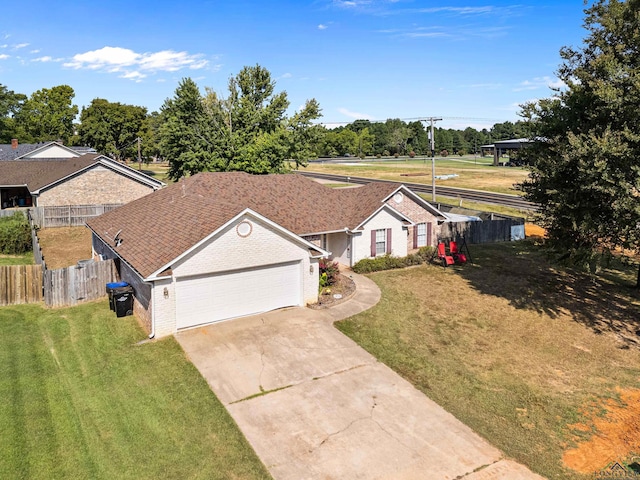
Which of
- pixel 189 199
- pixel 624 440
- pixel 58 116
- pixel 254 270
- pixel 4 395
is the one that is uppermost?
pixel 58 116

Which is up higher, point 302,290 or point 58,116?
point 58,116

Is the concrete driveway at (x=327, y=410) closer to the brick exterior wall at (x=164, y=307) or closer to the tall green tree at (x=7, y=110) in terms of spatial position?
the brick exterior wall at (x=164, y=307)

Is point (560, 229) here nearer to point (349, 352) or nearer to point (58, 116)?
point (349, 352)

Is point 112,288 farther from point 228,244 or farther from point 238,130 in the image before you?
point 238,130

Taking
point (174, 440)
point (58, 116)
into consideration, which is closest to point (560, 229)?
point (174, 440)

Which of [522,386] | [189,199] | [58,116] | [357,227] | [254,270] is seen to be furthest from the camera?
[58,116]
